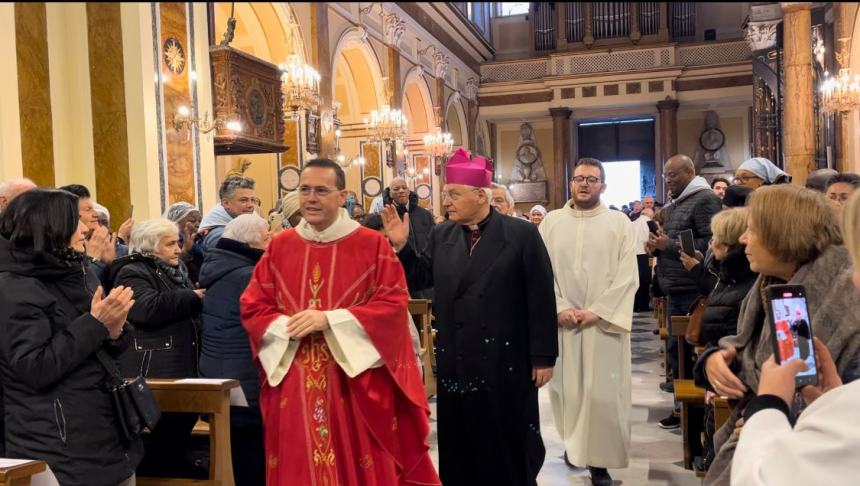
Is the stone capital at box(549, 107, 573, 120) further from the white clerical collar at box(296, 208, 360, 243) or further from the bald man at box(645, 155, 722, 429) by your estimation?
the white clerical collar at box(296, 208, 360, 243)

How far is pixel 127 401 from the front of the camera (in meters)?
2.46

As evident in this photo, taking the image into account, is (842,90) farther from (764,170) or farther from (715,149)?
(715,149)

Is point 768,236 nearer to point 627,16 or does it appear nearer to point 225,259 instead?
point 225,259

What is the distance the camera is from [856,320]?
1.85 meters

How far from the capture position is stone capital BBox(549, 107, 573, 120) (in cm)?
2066

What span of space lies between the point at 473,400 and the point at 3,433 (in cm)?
177

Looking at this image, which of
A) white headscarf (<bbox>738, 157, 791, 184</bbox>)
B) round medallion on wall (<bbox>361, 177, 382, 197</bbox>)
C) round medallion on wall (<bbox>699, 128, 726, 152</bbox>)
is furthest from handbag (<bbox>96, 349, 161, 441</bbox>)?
round medallion on wall (<bbox>699, 128, 726, 152</bbox>)

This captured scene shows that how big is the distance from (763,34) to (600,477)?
11072 millimetres

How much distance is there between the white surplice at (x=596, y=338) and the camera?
4.00m

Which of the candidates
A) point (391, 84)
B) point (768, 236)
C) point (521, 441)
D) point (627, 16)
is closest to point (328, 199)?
point (521, 441)

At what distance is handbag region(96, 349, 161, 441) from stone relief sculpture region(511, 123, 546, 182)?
66.0 ft

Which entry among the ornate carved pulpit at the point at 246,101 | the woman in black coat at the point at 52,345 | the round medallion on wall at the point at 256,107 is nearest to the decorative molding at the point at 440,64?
the ornate carved pulpit at the point at 246,101

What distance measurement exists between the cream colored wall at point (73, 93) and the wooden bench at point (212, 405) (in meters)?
4.28

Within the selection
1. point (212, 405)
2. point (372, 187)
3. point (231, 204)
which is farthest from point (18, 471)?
Answer: point (372, 187)
